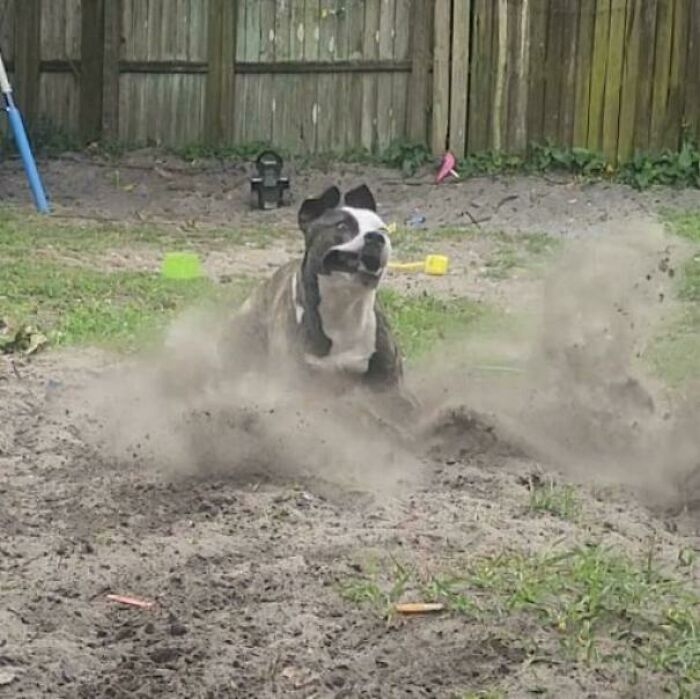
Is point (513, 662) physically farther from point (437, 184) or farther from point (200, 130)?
point (200, 130)

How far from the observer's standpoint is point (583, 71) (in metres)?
15.6

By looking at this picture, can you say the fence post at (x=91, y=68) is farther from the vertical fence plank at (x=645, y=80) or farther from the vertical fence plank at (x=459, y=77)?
the vertical fence plank at (x=645, y=80)

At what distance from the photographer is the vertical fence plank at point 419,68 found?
16.1 m

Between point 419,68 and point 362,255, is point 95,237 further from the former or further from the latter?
point 362,255

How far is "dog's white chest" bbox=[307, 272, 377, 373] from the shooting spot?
23.7 feet

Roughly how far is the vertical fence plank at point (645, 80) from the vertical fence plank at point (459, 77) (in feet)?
5.66

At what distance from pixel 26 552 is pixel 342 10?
12049mm

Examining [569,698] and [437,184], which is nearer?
[569,698]

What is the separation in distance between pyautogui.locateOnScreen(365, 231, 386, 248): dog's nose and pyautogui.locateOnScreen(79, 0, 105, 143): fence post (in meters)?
11.0

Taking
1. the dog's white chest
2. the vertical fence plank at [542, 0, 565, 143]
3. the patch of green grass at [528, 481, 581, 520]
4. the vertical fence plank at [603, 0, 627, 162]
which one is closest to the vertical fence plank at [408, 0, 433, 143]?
the vertical fence plank at [542, 0, 565, 143]

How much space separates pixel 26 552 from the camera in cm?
531

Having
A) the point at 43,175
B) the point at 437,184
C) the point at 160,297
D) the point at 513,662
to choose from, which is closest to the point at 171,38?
the point at 43,175

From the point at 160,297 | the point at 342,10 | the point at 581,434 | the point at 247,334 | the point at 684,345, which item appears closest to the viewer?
the point at 581,434

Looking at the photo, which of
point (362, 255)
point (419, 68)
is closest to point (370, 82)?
point (419, 68)
